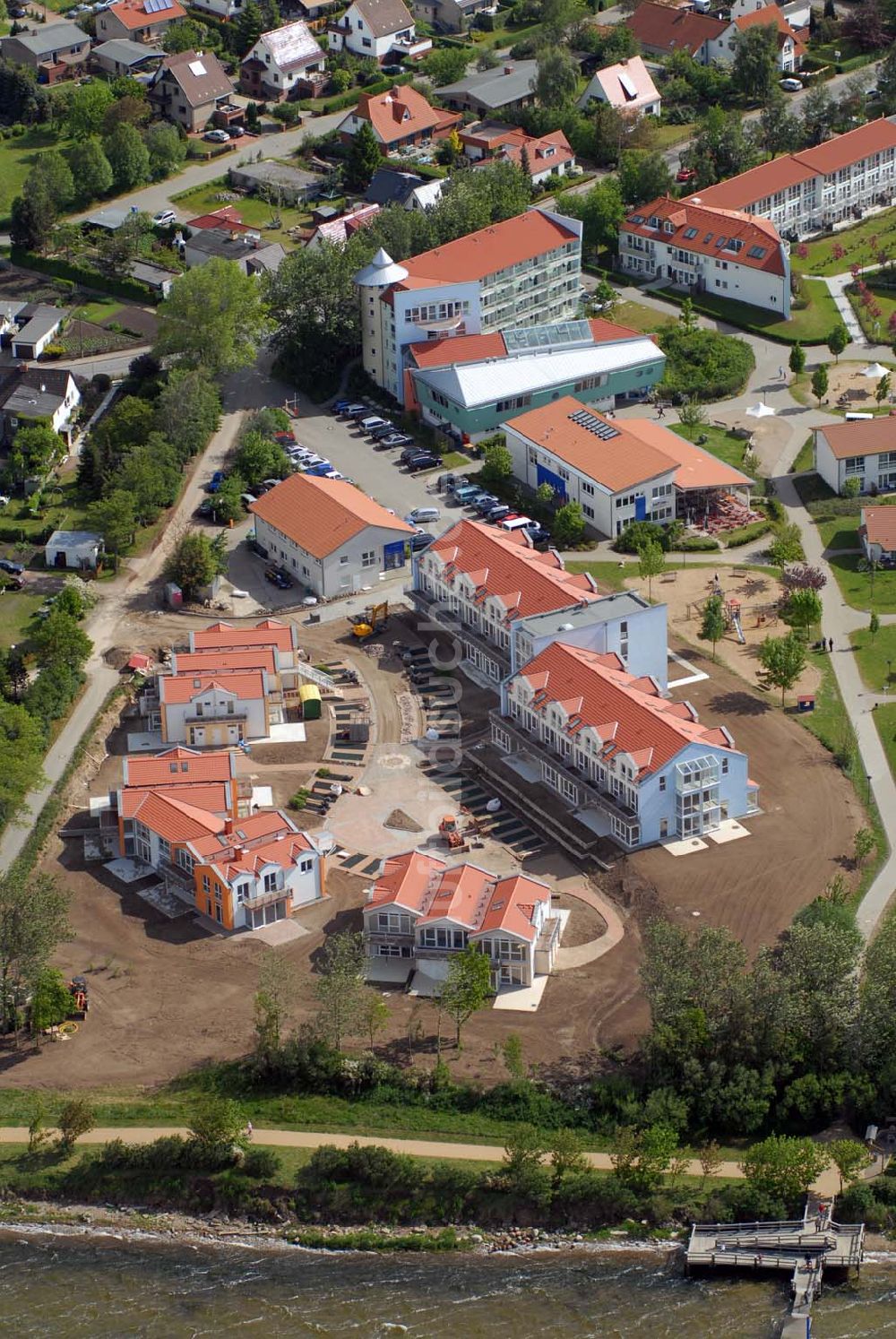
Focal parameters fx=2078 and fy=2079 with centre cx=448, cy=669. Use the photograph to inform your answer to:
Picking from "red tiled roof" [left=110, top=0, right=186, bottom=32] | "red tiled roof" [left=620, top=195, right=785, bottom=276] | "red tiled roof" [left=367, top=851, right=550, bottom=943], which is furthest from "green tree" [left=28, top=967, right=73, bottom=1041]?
"red tiled roof" [left=110, top=0, right=186, bottom=32]

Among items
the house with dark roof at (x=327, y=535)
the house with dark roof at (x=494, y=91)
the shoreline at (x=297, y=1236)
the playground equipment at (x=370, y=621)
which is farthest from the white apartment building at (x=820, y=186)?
the shoreline at (x=297, y=1236)

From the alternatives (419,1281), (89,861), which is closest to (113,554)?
(89,861)

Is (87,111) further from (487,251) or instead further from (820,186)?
(820,186)

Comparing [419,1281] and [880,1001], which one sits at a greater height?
[880,1001]

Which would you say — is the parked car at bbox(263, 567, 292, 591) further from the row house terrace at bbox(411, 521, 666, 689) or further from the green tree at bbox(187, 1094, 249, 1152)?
the green tree at bbox(187, 1094, 249, 1152)

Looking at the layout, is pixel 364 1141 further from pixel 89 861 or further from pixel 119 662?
pixel 119 662

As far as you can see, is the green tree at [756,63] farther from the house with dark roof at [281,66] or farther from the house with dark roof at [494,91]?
the house with dark roof at [281,66]
